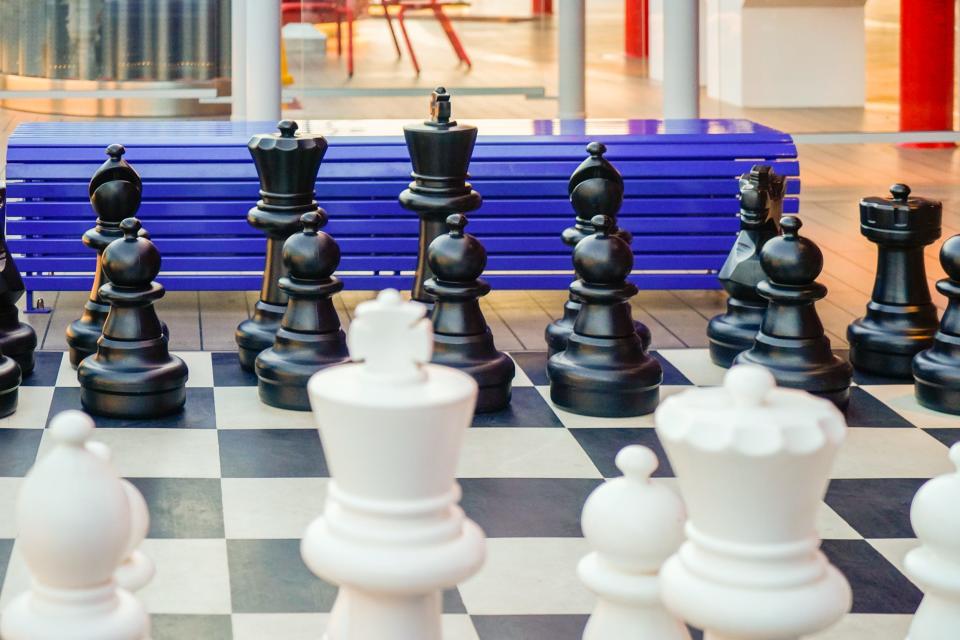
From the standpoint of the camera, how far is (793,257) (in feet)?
9.73

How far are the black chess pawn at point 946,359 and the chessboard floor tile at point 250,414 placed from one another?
1236 millimetres

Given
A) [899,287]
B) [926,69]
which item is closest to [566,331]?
[899,287]

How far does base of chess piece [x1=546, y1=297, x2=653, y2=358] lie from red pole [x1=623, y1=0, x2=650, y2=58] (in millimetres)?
3656

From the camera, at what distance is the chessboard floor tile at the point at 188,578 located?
6.45ft

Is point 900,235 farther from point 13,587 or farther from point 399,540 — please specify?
point 399,540

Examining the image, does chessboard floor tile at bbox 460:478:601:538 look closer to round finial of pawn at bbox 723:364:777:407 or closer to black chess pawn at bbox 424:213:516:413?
black chess pawn at bbox 424:213:516:413

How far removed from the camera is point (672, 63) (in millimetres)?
5258

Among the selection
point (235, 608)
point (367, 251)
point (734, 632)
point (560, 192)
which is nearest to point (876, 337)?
point (560, 192)

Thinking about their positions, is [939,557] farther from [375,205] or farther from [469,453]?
[375,205]

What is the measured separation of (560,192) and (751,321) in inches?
32.1

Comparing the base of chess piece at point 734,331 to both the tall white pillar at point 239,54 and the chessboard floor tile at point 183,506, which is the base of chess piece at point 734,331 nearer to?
the chessboard floor tile at point 183,506

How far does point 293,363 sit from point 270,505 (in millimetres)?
652

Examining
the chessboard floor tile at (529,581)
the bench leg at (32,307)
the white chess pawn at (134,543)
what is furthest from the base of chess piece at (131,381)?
the white chess pawn at (134,543)

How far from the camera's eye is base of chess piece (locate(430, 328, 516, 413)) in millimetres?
2988
